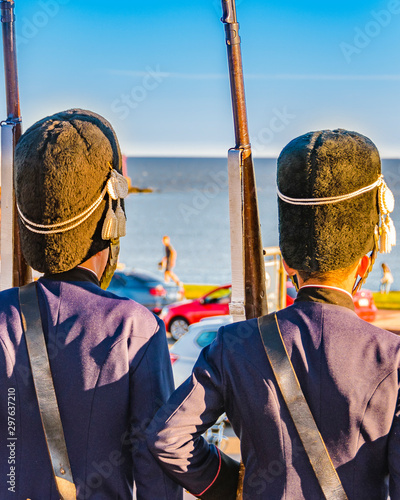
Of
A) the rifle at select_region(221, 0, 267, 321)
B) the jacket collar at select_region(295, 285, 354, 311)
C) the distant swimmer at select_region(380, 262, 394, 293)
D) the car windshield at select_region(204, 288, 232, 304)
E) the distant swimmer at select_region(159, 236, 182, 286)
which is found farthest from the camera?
the distant swimmer at select_region(159, 236, 182, 286)

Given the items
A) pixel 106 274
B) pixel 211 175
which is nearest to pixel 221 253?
pixel 106 274

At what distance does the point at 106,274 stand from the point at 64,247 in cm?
26

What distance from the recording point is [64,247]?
7.82 ft

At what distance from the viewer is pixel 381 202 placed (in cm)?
233

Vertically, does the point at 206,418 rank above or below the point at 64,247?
below

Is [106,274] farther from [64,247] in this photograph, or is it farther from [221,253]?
[221,253]

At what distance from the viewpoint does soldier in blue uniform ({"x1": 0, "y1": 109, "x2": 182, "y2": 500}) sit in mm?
2242

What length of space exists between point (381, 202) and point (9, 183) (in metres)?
1.53

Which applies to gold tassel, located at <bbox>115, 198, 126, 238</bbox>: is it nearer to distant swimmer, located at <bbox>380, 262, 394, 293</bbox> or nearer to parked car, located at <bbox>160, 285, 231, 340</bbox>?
parked car, located at <bbox>160, 285, 231, 340</bbox>

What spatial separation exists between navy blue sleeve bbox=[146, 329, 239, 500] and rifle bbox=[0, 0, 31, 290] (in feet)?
3.76

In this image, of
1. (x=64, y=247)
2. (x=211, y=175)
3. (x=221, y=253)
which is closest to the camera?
(x=64, y=247)

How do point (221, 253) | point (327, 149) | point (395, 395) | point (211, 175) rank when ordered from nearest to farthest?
point (395, 395)
point (327, 149)
point (221, 253)
point (211, 175)

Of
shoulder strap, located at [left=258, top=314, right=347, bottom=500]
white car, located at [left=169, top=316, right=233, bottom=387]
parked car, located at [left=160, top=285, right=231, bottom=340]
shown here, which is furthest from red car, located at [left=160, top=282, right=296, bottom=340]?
shoulder strap, located at [left=258, top=314, right=347, bottom=500]

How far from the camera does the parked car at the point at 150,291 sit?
635 inches
